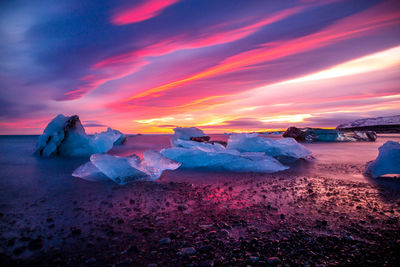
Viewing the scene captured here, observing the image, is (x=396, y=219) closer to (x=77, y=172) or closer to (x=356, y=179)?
(x=356, y=179)

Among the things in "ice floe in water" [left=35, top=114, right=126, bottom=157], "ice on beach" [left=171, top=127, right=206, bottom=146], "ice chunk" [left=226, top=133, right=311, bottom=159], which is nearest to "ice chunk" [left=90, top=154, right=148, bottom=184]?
"ice chunk" [left=226, top=133, right=311, bottom=159]

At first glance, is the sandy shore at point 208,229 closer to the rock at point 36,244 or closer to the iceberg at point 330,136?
the rock at point 36,244

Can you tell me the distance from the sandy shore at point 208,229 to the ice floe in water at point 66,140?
4254 millimetres

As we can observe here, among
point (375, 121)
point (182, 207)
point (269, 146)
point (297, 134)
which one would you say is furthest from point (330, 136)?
point (375, 121)

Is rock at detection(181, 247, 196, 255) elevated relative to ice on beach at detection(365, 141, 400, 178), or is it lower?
lower

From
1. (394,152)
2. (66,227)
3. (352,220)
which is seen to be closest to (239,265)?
(352,220)

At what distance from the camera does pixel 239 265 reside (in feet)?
3.29

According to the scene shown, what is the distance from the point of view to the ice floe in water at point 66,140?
18.0 feet

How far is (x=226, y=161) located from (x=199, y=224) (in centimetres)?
223

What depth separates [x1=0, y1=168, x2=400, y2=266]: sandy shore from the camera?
42.4 inches

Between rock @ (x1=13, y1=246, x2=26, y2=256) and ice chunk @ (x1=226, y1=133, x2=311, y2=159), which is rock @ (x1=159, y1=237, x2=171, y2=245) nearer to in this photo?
rock @ (x1=13, y1=246, x2=26, y2=256)

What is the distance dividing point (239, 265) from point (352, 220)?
3.74 ft

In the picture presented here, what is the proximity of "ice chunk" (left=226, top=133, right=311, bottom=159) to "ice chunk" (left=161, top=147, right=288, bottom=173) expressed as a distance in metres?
1.32

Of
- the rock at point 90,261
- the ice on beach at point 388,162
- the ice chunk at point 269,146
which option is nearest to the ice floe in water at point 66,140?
the ice chunk at point 269,146
